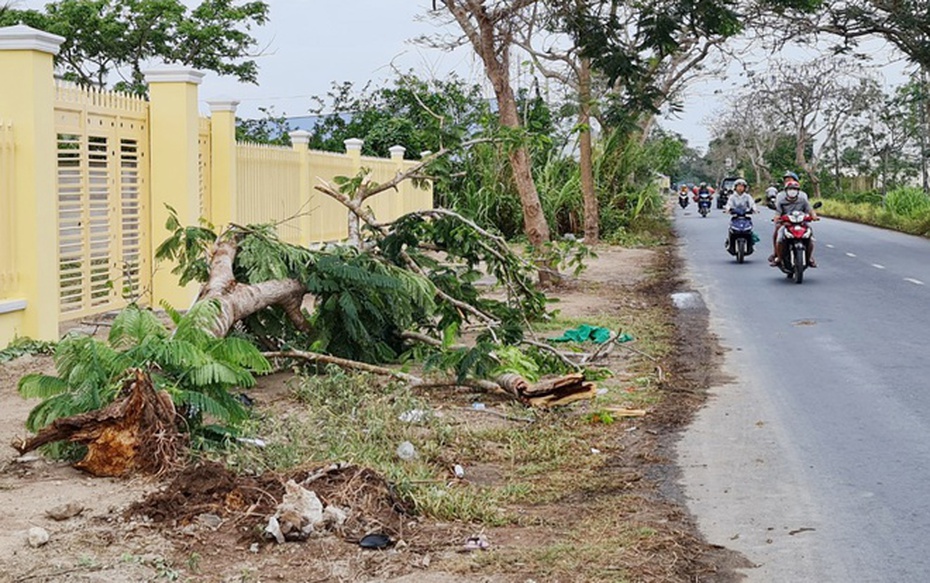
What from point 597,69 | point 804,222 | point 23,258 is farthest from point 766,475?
point 804,222

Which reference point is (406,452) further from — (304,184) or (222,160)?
(304,184)

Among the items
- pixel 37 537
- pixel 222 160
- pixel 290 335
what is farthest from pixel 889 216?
pixel 37 537

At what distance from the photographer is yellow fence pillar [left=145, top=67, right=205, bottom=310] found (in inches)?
542

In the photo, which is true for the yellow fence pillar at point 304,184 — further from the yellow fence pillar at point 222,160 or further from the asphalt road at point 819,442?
the asphalt road at point 819,442

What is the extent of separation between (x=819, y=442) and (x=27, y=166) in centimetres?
694

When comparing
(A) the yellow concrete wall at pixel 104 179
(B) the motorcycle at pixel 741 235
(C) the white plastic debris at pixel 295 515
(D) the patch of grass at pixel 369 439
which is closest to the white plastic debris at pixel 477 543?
(D) the patch of grass at pixel 369 439

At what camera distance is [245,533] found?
18.1 feet

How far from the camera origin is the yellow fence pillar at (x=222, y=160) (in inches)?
602

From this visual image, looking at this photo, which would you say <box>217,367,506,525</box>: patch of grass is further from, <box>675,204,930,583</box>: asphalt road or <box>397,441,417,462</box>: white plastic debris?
<box>675,204,930,583</box>: asphalt road

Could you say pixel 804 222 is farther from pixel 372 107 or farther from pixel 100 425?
pixel 372 107

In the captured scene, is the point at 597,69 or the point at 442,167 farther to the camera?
the point at 597,69

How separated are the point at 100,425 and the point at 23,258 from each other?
4.88 meters

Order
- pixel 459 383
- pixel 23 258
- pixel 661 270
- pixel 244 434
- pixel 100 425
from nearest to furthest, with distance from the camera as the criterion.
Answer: pixel 100 425 < pixel 244 434 < pixel 459 383 < pixel 23 258 < pixel 661 270

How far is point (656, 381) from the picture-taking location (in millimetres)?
10289
